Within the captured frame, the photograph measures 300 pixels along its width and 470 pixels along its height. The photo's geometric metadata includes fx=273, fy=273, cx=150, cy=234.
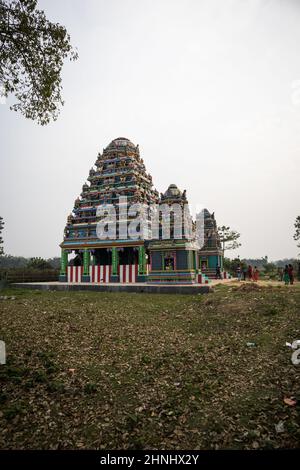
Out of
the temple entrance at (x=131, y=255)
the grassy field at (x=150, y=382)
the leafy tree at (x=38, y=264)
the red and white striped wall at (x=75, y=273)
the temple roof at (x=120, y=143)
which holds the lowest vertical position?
the grassy field at (x=150, y=382)

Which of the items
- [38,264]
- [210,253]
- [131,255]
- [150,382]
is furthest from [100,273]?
[150,382]

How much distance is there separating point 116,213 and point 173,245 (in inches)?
318

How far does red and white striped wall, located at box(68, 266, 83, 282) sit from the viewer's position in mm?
31059

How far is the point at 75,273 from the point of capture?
31297mm

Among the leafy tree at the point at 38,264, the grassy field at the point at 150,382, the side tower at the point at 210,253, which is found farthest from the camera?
the leafy tree at the point at 38,264

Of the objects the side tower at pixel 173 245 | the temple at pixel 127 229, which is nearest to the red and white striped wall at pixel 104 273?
the temple at pixel 127 229

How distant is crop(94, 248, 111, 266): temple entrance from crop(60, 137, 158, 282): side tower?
0.41 feet

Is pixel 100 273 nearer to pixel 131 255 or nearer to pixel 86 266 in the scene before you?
pixel 86 266

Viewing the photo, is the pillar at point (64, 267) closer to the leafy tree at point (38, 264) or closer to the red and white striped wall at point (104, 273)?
the red and white striped wall at point (104, 273)

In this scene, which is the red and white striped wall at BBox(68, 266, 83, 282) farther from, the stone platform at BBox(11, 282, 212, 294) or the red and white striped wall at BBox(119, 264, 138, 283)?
the stone platform at BBox(11, 282, 212, 294)

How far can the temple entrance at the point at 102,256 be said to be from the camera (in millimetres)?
33456

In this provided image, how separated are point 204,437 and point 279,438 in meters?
1.20
